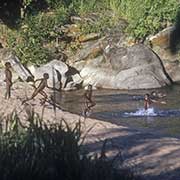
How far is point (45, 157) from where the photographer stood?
655 centimetres

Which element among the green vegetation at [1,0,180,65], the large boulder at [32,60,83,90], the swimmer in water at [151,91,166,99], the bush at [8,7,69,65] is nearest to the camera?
the swimmer in water at [151,91,166,99]

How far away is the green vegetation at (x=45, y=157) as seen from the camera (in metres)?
6.37

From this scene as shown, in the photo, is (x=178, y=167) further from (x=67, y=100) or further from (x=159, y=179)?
(x=67, y=100)

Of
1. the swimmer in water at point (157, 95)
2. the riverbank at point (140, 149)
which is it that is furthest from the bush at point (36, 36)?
the riverbank at point (140, 149)

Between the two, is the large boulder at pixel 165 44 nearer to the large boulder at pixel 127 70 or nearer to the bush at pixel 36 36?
the large boulder at pixel 127 70

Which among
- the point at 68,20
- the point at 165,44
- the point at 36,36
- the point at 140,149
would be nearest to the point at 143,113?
the point at 140,149

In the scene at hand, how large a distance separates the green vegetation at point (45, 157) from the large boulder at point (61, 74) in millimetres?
15811

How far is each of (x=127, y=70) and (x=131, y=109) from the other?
5.38 metres

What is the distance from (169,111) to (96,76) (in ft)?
20.0

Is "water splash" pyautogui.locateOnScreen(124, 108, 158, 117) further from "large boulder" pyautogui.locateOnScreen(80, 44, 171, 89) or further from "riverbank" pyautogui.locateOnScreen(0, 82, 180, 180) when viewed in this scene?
"large boulder" pyautogui.locateOnScreen(80, 44, 171, 89)

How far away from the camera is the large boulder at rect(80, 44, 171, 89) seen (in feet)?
74.8

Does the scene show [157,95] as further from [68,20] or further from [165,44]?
[68,20]

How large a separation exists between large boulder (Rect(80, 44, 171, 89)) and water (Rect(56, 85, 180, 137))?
59 centimetres

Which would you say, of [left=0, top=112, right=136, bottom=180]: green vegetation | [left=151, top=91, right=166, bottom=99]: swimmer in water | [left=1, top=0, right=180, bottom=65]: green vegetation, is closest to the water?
[left=151, top=91, right=166, bottom=99]: swimmer in water
